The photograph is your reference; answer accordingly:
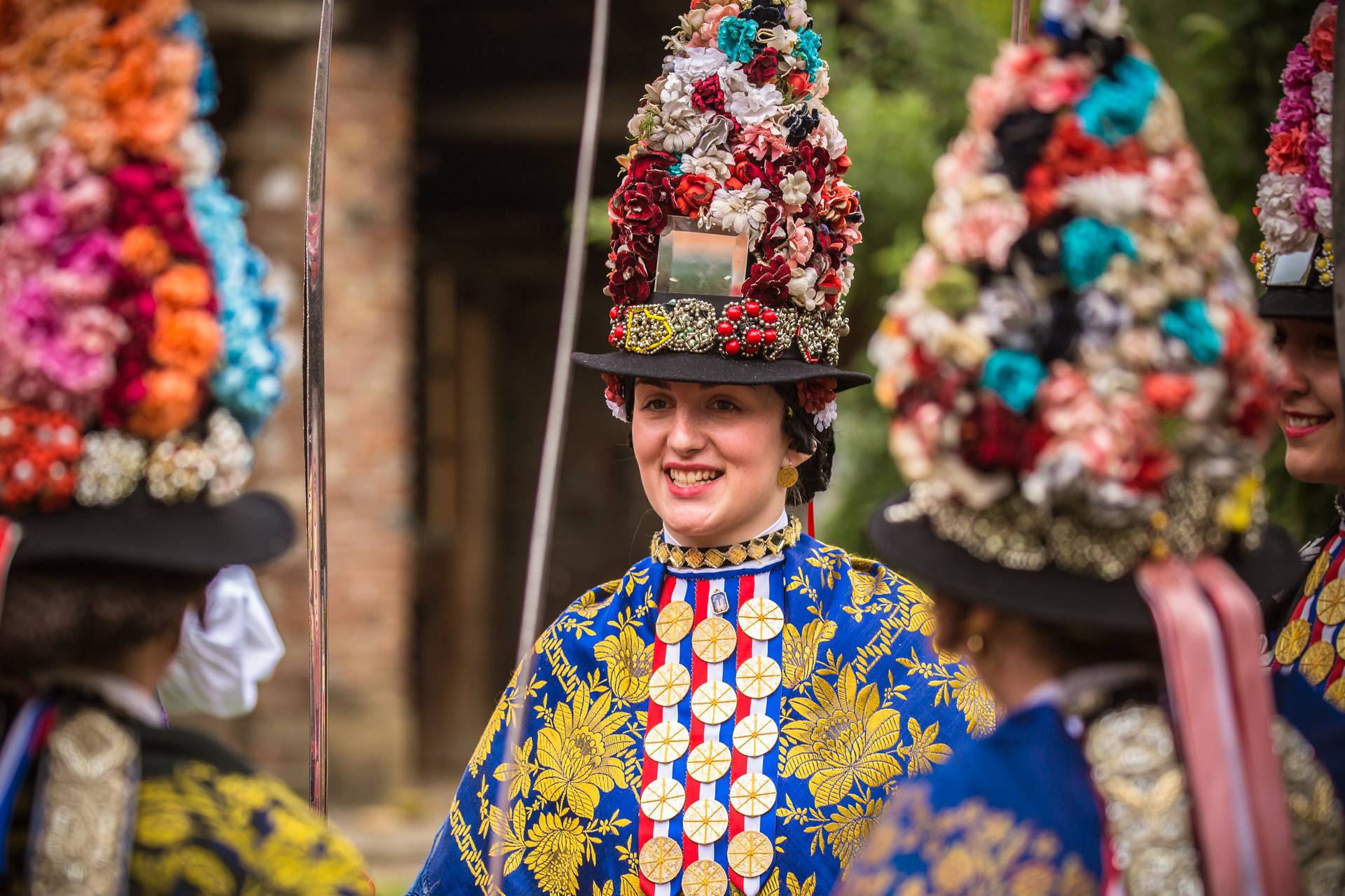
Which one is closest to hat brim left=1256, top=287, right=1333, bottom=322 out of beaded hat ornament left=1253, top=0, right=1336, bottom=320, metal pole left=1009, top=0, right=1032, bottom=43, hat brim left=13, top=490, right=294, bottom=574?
beaded hat ornament left=1253, top=0, right=1336, bottom=320

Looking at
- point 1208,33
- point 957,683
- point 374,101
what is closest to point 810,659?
point 957,683

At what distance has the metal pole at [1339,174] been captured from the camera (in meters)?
1.92

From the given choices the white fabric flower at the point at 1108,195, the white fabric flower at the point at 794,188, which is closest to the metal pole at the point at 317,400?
the white fabric flower at the point at 794,188

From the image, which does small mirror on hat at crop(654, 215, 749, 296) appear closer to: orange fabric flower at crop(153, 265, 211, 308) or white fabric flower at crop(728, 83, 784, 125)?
white fabric flower at crop(728, 83, 784, 125)

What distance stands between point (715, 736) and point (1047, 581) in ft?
3.26

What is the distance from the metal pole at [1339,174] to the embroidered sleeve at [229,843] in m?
1.41

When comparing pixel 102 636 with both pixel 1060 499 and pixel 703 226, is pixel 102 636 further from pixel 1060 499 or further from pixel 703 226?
pixel 703 226

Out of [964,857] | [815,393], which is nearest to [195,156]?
[964,857]

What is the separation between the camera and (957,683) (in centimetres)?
250

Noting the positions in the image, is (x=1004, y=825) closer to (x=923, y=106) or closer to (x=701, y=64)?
(x=701, y=64)

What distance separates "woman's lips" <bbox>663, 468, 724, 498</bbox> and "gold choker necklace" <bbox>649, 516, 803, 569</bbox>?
119 mm

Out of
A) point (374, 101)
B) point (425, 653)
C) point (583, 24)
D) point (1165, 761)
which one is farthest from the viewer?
point (425, 653)

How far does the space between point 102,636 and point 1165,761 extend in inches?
45.8

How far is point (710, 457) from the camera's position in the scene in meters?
2.58
